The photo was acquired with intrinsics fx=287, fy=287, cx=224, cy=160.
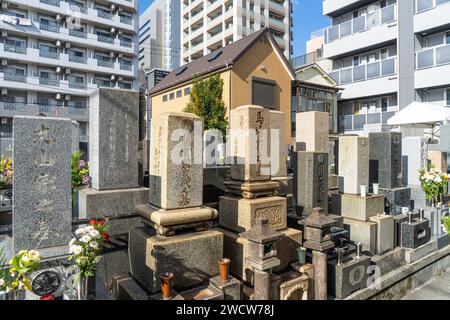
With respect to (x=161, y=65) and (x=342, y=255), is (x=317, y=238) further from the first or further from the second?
(x=161, y=65)

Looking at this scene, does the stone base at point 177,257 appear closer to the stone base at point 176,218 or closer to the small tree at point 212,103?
the stone base at point 176,218

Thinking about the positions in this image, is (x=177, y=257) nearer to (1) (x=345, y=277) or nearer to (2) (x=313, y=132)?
(1) (x=345, y=277)

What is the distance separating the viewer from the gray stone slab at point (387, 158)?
849 cm

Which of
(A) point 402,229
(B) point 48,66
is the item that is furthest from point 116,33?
(A) point 402,229

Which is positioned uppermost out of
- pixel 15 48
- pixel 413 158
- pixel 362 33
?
pixel 15 48

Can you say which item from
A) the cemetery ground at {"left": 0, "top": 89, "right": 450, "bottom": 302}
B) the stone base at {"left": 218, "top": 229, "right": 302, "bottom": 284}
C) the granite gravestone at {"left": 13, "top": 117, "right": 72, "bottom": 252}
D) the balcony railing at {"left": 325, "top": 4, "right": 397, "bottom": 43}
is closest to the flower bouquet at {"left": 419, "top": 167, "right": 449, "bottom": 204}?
the cemetery ground at {"left": 0, "top": 89, "right": 450, "bottom": 302}

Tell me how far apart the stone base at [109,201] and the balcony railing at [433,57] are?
18.3 metres

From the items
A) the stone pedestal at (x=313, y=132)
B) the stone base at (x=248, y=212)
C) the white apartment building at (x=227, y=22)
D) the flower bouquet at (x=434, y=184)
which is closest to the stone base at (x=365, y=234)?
the stone base at (x=248, y=212)

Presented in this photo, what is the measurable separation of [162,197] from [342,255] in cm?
356

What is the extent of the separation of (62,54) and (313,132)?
3292 centimetres

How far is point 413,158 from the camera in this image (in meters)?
10.4

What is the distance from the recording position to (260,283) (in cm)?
433

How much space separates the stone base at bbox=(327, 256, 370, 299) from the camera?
517 centimetres

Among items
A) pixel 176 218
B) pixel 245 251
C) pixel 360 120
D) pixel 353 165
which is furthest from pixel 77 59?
pixel 245 251
